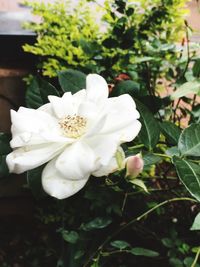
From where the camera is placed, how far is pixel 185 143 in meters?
0.81

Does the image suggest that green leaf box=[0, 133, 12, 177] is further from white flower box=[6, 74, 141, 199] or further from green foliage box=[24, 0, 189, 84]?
green foliage box=[24, 0, 189, 84]

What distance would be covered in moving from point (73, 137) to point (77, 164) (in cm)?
11

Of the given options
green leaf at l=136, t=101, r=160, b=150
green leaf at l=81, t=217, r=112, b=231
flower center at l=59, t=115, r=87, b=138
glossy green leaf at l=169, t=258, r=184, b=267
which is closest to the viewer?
flower center at l=59, t=115, r=87, b=138

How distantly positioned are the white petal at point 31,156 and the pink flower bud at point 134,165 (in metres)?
0.13

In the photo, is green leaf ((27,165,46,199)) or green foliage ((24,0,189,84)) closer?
green leaf ((27,165,46,199))

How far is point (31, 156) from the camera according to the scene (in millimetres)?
696

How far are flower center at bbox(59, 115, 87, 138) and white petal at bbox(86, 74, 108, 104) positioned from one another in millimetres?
52

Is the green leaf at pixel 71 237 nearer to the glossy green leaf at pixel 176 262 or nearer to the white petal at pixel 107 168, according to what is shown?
the glossy green leaf at pixel 176 262

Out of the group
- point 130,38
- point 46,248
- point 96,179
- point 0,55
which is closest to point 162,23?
point 130,38

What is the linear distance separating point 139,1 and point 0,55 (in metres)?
0.68

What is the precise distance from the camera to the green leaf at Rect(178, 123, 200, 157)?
2.63ft

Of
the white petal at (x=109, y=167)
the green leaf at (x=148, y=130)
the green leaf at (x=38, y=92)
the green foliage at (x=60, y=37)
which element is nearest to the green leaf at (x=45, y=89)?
the green leaf at (x=38, y=92)

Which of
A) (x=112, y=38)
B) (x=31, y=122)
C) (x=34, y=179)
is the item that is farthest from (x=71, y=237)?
(x=112, y=38)

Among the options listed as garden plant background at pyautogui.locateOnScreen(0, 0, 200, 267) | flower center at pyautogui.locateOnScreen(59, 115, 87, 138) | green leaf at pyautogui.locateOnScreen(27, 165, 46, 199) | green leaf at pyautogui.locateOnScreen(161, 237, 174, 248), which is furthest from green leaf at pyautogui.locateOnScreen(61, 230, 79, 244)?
flower center at pyautogui.locateOnScreen(59, 115, 87, 138)
